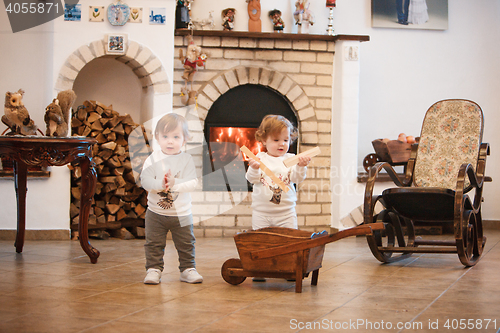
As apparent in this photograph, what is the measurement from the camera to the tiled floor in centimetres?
187

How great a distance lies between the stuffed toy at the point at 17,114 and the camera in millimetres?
3611

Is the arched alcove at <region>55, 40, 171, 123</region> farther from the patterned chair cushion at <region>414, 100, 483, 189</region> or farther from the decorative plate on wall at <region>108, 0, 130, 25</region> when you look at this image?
the patterned chair cushion at <region>414, 100, 483, 189</region>

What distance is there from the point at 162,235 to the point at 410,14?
4.15 meters

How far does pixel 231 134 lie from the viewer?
195 inches

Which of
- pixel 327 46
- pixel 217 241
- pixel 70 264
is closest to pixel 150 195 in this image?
pixel 70 264

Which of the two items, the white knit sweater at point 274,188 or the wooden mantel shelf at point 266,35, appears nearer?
the white knit sweater at point 274,188

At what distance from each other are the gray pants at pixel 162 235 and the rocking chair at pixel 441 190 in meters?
1.21

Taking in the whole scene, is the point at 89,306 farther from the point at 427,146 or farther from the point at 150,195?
the point at 427,146

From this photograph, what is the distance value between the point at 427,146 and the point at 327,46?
1.68 meters

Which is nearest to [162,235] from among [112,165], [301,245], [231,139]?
[301,245]

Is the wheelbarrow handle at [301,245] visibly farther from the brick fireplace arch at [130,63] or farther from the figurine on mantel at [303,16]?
the figurine on mantel at [303,16]

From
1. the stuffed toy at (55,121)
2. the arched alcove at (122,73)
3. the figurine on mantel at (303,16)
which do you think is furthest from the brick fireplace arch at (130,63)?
the figurine on mantel at (303,16)

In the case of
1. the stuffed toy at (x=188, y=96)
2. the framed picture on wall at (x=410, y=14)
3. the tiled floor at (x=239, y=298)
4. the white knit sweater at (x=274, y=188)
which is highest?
the framed picture on wall at (x=410, y=14)

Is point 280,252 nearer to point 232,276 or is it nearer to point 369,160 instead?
point 232,276
